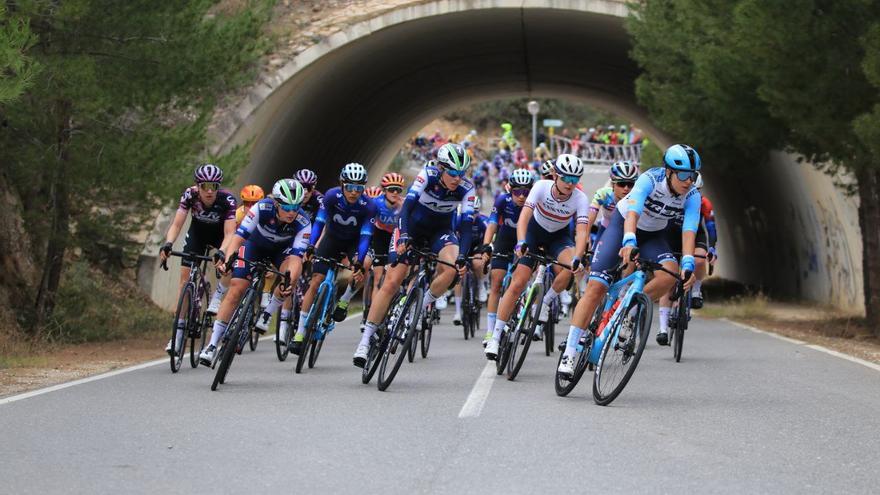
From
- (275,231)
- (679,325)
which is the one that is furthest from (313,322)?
(679,325)

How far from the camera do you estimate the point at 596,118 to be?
10775 centimetres

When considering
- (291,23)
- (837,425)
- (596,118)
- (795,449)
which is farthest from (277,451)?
(596,118)

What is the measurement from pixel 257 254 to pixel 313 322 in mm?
769

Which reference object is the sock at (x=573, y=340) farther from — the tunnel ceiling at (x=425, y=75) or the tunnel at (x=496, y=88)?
the tunnel ceiling at (x=425, y=75)

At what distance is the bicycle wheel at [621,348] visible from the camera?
9.65m

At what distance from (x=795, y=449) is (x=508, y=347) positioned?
4.26 metres

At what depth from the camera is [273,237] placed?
12.6m

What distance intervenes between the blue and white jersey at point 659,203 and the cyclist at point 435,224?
1543 millimetres

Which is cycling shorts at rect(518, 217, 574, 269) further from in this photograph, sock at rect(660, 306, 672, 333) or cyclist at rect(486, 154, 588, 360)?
sock at rect(660, 306, 672, 333)

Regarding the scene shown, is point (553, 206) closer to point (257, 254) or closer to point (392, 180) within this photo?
point (257, 254)

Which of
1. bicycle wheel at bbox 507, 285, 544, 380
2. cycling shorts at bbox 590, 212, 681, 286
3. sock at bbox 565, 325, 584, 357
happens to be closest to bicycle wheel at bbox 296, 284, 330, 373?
bicycle wheel at bbox 507, 285, 544, 380

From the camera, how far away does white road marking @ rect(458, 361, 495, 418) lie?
9.65 metres

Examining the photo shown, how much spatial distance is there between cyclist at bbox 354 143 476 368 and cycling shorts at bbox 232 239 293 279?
1.25 m

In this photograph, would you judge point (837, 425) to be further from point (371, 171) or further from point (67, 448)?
point (371, 171)
